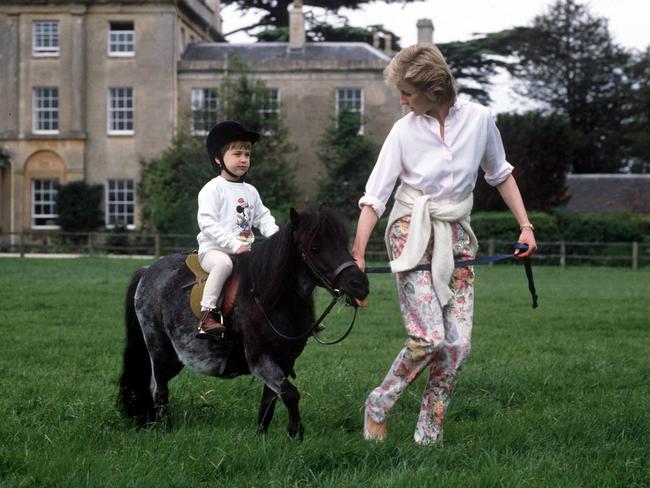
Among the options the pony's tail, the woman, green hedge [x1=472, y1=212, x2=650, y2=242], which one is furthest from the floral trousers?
green hedge [x1=472, y1=212, x2=650, y2=242]

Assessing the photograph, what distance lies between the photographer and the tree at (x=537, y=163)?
4094cm

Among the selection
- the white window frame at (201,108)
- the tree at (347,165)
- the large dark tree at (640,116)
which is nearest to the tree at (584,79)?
the large dark tree at (640,116)

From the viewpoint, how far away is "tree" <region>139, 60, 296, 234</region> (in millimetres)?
39000

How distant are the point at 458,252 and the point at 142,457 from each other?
209 centimetres

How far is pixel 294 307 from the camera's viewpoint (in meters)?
6.00

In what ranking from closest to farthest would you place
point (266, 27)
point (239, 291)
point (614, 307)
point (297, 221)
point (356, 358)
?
point (297, 221) → point (239, 291) → point (356, 358) → point (614, 307) → point (266, 27)

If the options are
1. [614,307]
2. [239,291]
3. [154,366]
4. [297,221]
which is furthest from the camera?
[614,307]

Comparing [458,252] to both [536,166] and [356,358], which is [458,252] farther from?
[536,166]

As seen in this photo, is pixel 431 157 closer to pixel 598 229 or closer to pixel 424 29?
pixel 598 229

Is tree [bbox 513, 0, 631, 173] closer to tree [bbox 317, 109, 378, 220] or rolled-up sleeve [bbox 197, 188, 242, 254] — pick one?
tree [bbox 317, 109, 378, 220]

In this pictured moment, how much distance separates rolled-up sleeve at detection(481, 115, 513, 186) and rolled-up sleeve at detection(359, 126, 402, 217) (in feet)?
1.84

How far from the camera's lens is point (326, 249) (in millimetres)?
5559

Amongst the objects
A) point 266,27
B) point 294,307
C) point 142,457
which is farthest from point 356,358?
point 266,27

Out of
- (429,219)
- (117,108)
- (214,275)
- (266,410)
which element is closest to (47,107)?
(117,108)
